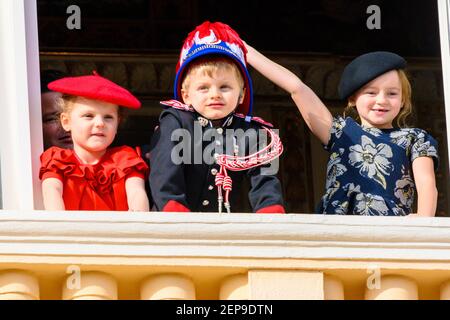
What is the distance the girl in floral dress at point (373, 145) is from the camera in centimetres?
1143

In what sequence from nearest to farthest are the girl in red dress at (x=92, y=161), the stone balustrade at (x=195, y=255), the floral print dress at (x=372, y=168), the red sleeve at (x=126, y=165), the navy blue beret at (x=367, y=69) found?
the stone balustrade at (x=195, y=255) < the girl in red dress at (x=92, y=161) < the red sleeve at (x=126, y=165) < the floral print dress at (x=372, y=168) < the navy blue beret at (x=367, y=69)

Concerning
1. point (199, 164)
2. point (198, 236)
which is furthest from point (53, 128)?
point (198, 236)

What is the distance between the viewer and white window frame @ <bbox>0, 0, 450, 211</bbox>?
36.3 ft

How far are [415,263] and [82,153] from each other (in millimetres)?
1452

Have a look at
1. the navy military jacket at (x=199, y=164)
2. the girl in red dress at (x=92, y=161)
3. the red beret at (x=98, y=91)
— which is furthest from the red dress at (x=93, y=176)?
the red beret at (x=98, y=91)

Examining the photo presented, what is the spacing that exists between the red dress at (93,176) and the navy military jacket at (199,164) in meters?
0.11

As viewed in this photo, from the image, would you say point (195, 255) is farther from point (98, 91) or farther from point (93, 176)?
point (98, 91)

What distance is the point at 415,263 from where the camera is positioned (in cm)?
1085

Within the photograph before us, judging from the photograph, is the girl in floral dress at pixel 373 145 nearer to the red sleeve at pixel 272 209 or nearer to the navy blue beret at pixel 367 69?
the navy blue beret at pixel 367 69

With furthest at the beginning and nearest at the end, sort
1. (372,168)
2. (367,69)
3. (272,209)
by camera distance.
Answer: (367,69) → (372,168) → (272,209)

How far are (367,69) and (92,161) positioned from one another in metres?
1.28

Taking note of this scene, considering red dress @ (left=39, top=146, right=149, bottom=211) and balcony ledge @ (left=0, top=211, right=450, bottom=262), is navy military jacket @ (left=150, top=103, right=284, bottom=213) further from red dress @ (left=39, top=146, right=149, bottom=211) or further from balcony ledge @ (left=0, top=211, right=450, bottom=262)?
balcony ledge @ (left=0, top=211, right=450, bottom=262)

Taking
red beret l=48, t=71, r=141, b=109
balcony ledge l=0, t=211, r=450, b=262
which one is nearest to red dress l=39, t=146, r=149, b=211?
red beret l=48, t=71, r=141, b=109

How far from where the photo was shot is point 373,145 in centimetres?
1159
